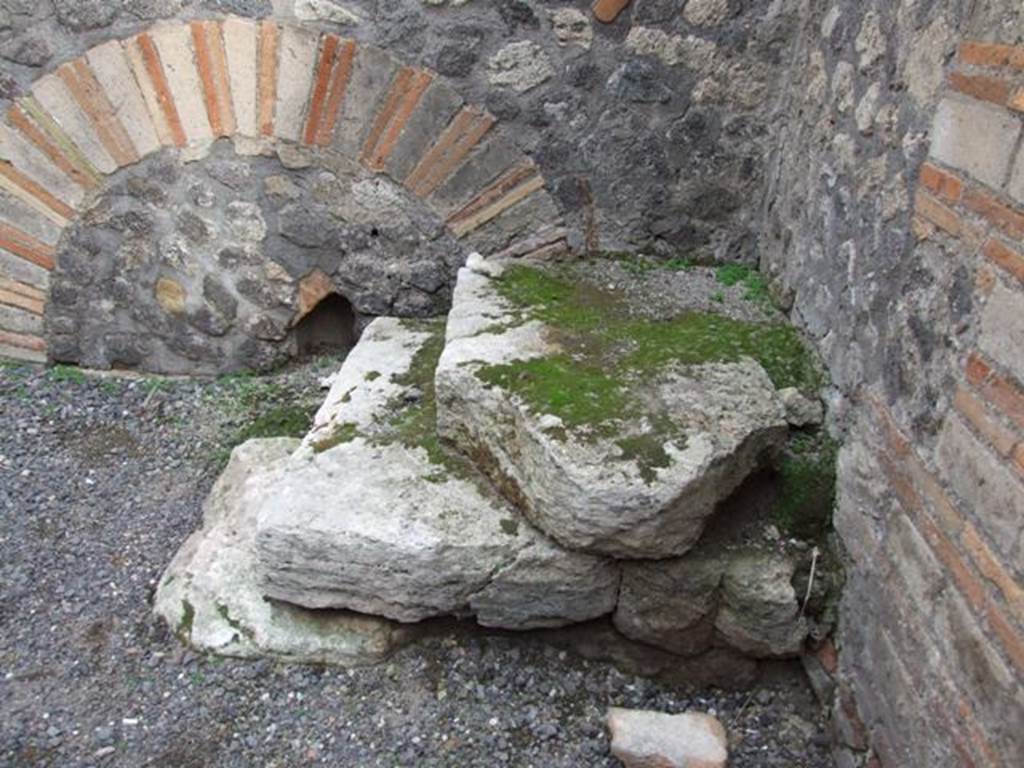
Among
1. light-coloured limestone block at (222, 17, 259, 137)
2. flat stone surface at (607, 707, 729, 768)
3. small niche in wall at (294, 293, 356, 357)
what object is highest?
light-coloured limestone block at (222, 17, 259, 137)

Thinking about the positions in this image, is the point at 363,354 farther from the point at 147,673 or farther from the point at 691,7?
the point at 691,7

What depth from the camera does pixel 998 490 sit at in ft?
4.91

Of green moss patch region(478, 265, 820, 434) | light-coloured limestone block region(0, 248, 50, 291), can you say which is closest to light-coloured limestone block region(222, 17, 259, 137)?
light-coloured limestone block region(0, 248, 50, 291)

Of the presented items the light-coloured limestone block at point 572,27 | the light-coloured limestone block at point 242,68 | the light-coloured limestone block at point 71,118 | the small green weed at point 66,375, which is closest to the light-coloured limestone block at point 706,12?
the light-coloured limestone block at point 572,27

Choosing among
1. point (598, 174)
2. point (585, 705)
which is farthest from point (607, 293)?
point (585, 705)

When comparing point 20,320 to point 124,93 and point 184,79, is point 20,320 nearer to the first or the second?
point 124,93

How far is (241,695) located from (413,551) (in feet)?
1.88

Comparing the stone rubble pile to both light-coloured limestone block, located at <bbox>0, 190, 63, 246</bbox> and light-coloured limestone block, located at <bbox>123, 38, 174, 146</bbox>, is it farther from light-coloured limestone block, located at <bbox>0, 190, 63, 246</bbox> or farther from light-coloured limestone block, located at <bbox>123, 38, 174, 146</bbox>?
light-coloured limestone block, located at <bbox>0, 190, 63, 246</bbox>

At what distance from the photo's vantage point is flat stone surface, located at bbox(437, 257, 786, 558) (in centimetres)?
202

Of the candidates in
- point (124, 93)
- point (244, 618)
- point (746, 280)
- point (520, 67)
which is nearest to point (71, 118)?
point (124, 93)

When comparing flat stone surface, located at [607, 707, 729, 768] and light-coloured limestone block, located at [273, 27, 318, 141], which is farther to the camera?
light-coloured limestone block, located at [273, 27, 318, 141]

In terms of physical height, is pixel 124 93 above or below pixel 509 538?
above

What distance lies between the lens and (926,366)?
1812 millimetres

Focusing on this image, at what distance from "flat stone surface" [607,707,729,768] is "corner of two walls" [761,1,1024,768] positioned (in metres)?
0.33
